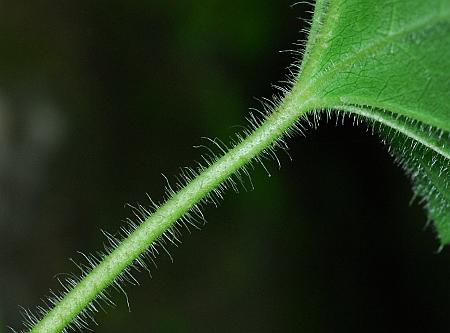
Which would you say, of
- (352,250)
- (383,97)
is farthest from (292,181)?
(383,97)

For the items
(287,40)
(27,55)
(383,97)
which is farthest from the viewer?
(287,40)

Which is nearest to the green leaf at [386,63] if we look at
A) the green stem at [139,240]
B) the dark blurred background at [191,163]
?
the green stem at [139,240]

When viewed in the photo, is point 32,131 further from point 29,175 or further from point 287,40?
point 287,40

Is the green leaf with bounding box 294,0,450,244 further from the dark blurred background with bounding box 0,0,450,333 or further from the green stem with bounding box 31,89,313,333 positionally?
the dark blurred background with bounding box 0,0,450,333

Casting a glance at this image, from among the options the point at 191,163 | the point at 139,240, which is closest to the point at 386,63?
the point at 139,240

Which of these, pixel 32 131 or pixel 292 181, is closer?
pixel 32 131
